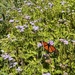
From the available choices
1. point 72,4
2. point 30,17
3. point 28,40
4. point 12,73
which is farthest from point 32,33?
point 72,4

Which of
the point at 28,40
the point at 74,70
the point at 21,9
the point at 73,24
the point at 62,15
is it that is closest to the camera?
the point at 74,70

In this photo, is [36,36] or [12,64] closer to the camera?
[12,64]

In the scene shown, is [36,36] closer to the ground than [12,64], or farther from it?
farther from it

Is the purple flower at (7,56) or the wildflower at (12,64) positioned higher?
the purple flower at (7,56)

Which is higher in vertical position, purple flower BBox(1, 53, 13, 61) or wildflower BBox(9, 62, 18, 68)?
purple flower BBox(1, 53, 13, 61)

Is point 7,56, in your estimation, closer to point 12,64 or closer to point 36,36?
point 12,64

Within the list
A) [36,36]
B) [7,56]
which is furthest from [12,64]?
[36,36]

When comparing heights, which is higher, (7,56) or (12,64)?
(7,56)

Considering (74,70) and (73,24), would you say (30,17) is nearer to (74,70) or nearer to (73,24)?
(73,24)
